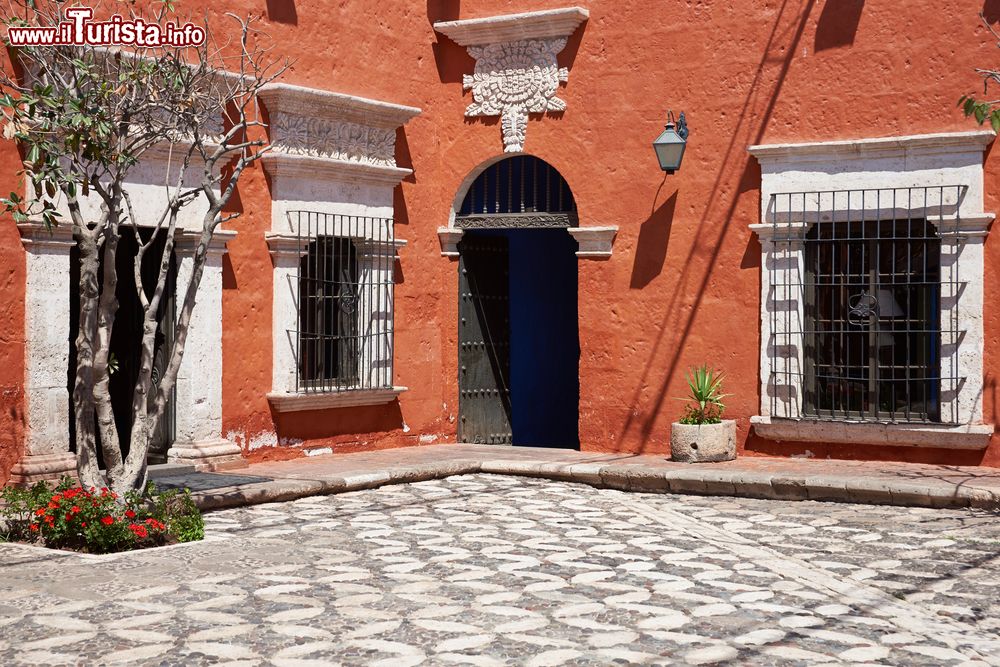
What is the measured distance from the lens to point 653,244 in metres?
11.6

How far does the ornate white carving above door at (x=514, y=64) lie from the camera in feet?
39.3

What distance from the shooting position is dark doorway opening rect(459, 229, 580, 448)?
1273cm

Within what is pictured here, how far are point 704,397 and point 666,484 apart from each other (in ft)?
3.85

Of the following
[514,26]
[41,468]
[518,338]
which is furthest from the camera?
[518,338]

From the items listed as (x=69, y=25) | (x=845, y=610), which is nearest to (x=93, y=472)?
(x=69, y=25)

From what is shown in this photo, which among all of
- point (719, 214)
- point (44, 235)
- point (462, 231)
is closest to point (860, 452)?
point (719, 214)

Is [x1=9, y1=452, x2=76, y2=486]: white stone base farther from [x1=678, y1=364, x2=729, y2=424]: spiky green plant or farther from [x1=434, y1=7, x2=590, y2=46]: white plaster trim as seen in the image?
[x1=434, y1=7, x2=590, y2=46]: white plaster trim

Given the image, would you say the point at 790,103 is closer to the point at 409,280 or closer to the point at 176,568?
the point at 409,280

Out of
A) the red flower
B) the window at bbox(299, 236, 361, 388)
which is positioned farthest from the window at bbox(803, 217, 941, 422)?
the red flower

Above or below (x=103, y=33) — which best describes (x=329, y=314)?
below

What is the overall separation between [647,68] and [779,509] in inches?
177

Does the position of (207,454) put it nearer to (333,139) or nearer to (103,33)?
(333,139)

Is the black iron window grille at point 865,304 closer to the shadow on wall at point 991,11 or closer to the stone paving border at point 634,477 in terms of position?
the stone paving border at point 634,477

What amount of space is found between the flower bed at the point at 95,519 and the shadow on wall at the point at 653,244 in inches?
207
